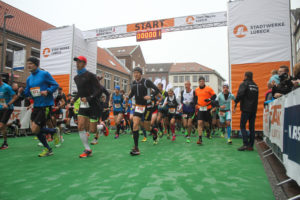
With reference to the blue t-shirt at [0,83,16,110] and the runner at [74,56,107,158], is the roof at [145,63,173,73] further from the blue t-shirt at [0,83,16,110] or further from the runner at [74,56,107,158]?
the runner at [74,56,107,158]

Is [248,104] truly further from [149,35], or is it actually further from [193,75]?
[193,75]

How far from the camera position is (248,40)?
950cm

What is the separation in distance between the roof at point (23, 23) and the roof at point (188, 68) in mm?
53336

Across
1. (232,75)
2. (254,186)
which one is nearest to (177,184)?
(254,186)

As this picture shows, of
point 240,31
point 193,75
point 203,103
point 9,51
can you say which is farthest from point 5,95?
point 193,75

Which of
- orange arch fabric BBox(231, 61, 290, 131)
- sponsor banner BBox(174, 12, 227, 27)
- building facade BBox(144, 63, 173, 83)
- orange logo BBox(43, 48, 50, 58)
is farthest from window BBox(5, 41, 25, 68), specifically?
building facade BBox(144, 63, 173, 83)

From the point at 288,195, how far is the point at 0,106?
22.4ft

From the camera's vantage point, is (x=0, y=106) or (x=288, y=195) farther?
(x=0, y=106)

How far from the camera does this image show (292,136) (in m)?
2.88

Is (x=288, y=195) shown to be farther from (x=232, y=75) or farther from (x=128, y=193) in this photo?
(x=232, y=75)

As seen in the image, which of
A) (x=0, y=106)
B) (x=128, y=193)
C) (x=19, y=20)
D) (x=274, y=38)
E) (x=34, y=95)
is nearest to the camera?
(x=128, y=193)

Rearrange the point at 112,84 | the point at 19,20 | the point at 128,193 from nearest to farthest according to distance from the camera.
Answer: the point at 128,193 → the point at 19,20 → the point at 112,84

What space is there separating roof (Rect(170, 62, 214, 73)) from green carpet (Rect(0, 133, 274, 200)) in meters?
71.2

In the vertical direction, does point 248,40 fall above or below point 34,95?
above
